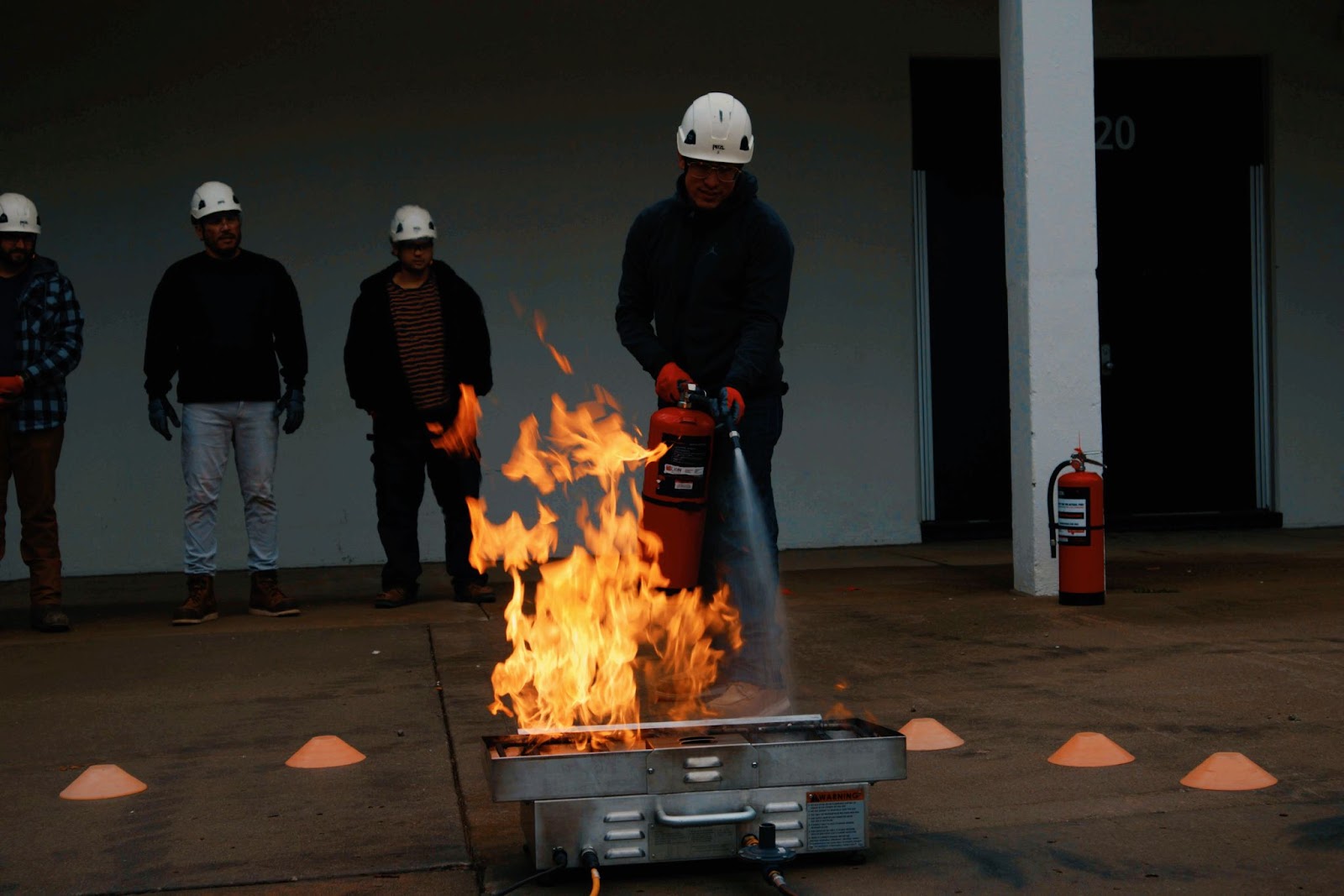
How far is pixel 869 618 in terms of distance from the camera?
728cm

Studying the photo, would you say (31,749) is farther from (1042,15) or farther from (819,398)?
(819,398)

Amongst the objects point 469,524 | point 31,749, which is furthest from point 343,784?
point 469,524

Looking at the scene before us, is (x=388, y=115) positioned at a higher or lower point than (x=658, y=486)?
higher

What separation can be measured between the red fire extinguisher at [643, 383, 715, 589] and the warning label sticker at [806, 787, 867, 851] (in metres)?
1.63

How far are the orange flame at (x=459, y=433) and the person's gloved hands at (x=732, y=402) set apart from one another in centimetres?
336

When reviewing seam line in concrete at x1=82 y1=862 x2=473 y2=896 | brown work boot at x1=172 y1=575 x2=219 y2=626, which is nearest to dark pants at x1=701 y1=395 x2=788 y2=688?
seam line in concrete at x1=82 y1=862 x2=473 y2=896

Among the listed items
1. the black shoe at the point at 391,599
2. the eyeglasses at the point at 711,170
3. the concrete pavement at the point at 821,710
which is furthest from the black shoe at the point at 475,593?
the eyeglasses at the point at 711,170

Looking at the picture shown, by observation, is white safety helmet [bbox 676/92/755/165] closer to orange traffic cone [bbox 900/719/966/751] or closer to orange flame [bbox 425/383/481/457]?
orange traffic cone [bbox 900/719/966/751]

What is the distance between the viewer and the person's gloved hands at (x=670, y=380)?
17.1 ft

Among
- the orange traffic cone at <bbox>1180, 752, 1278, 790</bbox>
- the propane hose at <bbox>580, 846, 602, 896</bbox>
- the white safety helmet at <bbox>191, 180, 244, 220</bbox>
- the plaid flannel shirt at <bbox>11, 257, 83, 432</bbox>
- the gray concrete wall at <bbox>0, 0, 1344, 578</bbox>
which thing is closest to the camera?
the propane hose at <bbox>580, 846, 602, 896</bbox>

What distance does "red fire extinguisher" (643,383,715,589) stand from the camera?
5.00 meters

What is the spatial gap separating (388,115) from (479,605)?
3.61m

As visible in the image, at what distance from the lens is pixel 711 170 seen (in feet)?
16.8

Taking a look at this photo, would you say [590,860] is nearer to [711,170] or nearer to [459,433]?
[711,170]
